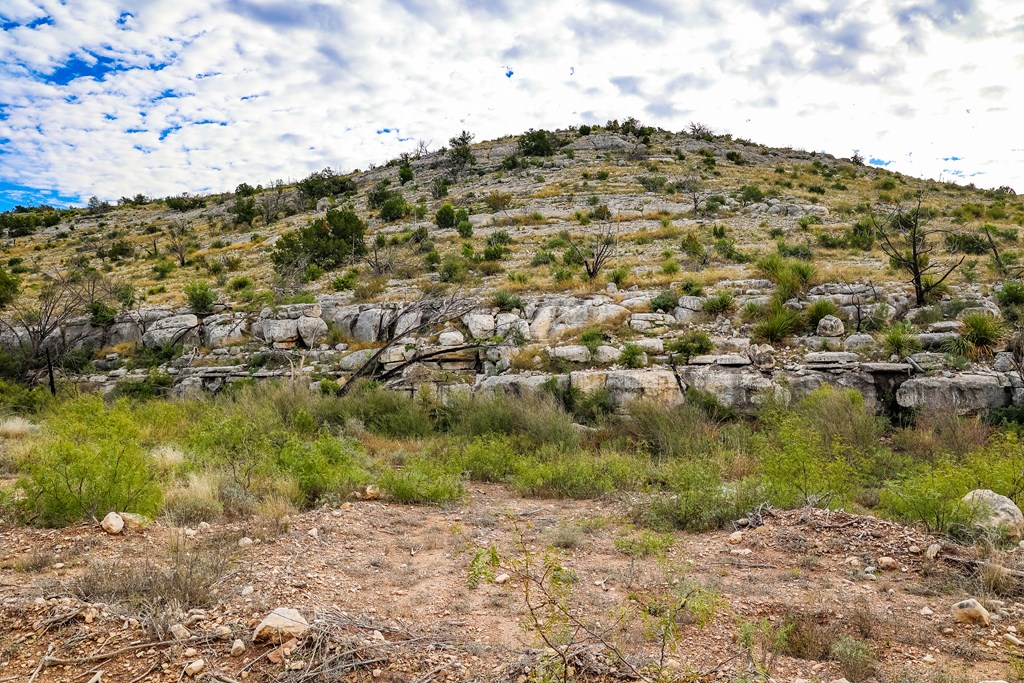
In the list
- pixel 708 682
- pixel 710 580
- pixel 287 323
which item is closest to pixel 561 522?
pixel 710 580

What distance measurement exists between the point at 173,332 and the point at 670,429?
15.0 meters

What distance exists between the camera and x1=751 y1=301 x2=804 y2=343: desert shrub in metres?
12.3

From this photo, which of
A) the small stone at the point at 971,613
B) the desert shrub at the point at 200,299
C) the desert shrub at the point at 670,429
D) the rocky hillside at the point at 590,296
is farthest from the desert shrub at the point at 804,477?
the desert shrub at the point at 200,299

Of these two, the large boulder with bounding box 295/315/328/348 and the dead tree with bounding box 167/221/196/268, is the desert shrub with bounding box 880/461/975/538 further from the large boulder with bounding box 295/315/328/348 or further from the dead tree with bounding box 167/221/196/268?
the dead tree with bounding box 167/221/196/268

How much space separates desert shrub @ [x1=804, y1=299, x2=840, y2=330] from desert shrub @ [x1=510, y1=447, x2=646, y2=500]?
705 cm

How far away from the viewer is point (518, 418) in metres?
10.4

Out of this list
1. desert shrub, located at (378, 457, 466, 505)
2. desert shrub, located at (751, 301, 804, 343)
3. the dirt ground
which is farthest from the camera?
desert shrub, located at (751, 301, 804, 343)

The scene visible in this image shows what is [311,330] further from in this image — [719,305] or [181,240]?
[181,240]

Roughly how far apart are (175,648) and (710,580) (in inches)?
140

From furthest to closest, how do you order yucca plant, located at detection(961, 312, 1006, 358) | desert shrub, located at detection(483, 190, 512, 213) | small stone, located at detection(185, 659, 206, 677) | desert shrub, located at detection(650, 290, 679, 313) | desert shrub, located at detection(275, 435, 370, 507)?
desert shrub, located at detection(483, 190, 512, 213) → desert shrub, located at detection(650, 290, 679, 313) → yucca plant, located at detection(961, 312, 1006, 358) → desert shrub, located at detection(275, 435, 370, 507) → small stone, located at detection(185, 659, 206, 677)

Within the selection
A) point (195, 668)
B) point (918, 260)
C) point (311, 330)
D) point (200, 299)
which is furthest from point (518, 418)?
point (200, 299)

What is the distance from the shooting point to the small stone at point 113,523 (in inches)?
189

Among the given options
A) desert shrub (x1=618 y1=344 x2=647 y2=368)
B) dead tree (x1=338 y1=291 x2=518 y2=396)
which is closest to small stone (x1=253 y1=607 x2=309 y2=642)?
desert shrub (x1=618 y1=344 x2=647 y2=368)

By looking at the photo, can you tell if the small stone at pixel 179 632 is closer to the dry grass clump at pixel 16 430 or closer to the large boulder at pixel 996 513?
the large boulder at pixel 996 513
